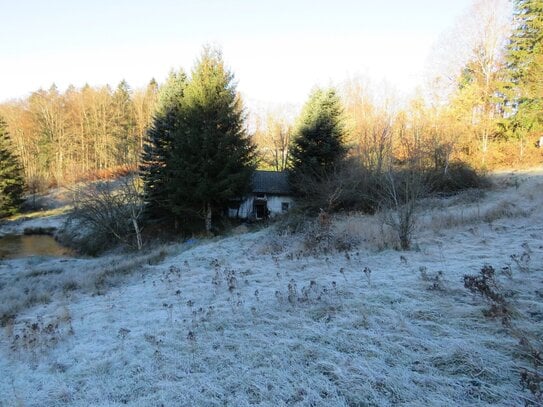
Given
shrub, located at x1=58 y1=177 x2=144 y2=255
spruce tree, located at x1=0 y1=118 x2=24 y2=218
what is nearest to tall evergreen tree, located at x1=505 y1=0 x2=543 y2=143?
shrub, located at x1=58 y1=177 x2=144 y2=255

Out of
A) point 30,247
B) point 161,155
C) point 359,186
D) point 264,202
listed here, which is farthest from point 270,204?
point 30,247

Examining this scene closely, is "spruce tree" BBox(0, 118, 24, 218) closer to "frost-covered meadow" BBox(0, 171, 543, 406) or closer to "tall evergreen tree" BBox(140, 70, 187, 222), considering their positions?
"tall evergreen tree" BBox(140, 70, 187, 222)

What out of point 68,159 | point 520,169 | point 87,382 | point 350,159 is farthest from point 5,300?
point 68,159

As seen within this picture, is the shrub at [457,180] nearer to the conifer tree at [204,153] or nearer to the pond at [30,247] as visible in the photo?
the conifer tree at [204,153]

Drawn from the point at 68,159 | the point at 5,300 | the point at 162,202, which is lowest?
the point at 5,300

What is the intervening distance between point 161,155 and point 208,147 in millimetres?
4237

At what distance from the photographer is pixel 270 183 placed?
26.4 meters

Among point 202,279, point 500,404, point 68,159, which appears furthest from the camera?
point 68,159

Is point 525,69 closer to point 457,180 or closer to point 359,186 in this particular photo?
point 457,180

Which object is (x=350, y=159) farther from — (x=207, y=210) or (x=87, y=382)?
(x=87, y=382)

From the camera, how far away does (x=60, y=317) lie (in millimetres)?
6488

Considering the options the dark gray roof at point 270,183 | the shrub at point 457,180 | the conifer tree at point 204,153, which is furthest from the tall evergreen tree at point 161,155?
the shrub at point 457,180

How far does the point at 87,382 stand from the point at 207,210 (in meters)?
17.2

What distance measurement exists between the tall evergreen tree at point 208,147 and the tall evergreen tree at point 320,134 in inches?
143
